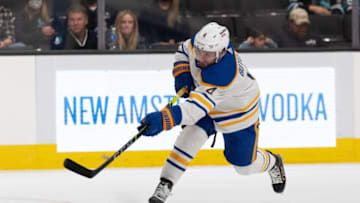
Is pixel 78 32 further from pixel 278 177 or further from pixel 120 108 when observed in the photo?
pixel 278 177

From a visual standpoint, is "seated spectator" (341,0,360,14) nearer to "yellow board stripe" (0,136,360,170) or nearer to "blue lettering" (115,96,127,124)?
"yellow board stripe" (0,136,360,170)

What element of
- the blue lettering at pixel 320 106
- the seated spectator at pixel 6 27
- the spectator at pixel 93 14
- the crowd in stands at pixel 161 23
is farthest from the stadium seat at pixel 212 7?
the seated spectator at pixel 6 27

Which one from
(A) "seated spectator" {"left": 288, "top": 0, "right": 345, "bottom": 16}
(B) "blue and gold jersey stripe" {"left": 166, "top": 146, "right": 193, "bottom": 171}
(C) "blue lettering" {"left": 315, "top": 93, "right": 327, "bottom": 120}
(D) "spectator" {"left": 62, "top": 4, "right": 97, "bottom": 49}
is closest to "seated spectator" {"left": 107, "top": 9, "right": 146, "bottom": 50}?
A: (D) "spectator" {"left": 62, "top": 4, "right": 97, "bottom": 49}

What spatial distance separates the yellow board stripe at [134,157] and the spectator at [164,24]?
831 mm

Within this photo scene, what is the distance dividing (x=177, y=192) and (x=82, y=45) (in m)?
1.59

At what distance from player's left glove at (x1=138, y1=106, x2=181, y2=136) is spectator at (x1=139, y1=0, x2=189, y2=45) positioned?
202 centimetres

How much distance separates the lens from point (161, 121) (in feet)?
7.76

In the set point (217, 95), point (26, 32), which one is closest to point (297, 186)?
point (217, 95)

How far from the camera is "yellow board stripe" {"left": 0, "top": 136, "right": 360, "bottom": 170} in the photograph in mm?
4211

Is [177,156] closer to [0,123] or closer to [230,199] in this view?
[230,199]

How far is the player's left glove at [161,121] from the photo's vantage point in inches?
93.0

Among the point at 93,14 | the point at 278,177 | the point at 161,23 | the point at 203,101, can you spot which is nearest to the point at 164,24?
the point at 161,23

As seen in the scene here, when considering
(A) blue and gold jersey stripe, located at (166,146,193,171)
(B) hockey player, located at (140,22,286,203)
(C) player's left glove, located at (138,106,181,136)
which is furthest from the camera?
(A) blue and gold jersey stripe, located at (166,146,193,171)

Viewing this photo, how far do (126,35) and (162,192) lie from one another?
1.95 meters
